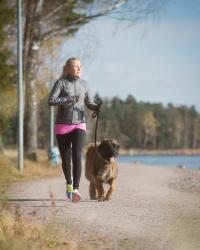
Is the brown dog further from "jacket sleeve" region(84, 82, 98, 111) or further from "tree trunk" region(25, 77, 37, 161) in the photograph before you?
"tree trunk" region(25, 77, 37, 161)

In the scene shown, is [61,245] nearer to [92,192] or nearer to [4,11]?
[92,192]

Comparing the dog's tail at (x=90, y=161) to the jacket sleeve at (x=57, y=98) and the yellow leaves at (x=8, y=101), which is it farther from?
the yellow leaves at (x=8, y=101)

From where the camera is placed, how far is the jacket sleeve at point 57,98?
10953 millimetres

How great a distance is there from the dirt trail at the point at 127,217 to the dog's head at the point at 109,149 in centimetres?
80

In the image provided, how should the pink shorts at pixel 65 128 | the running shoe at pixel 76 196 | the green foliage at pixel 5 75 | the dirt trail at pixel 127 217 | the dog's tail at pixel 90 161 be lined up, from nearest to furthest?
the dirt trail at pixel 127 217 < the pink shorts at pixel 65 128 < the running shoe at pixel 76 196 < the dog's tail at pixel 90 161 < the green foliage at pixel 5 75

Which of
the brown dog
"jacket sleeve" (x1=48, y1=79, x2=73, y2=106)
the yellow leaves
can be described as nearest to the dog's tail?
the brown dog

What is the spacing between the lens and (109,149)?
12.0m

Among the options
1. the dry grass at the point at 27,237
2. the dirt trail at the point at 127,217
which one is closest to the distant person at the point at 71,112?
the dirt trail at the point at 127,217

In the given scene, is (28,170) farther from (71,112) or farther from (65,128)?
(71,112)

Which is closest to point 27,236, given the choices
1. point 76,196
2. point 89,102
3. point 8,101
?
point 76,196

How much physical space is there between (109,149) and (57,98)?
1505mm

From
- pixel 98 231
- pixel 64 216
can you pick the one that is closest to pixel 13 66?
pixel 64 216

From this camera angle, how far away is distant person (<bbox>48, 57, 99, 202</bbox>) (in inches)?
436

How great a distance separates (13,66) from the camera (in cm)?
2253
